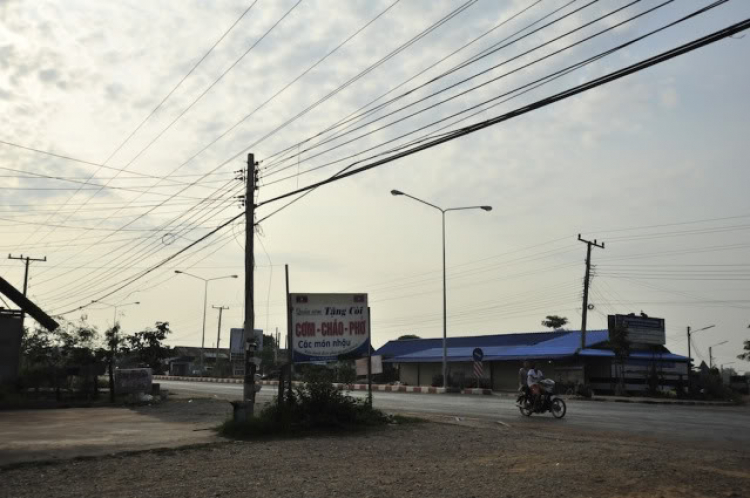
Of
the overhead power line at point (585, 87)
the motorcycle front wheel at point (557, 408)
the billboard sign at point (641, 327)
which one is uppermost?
the overhead power line at point (585, 87)

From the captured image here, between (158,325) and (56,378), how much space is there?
724 cm

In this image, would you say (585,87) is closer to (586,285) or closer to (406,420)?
(406,420)

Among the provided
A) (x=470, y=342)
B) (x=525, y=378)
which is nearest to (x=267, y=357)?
(x=470, y=342)

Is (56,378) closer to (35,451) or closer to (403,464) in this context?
(35,451)

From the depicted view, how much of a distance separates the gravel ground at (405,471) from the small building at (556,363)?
2838cm

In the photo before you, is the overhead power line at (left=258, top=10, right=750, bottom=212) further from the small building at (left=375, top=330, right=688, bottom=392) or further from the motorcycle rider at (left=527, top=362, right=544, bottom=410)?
the small building at (left=375, top=330, right=688, bottom=392)

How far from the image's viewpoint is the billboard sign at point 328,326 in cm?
1531

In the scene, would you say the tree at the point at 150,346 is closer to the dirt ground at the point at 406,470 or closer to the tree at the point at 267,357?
the dirt ground at the point at 406,470

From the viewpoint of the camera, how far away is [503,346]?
5169 centimetres

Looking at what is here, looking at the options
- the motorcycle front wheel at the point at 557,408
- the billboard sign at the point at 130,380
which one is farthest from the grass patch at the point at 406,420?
the billboard sign at the point at 130,380

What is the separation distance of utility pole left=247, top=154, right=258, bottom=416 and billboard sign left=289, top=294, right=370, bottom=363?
65.5 inches

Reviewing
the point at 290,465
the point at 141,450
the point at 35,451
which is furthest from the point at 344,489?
the point at 35,451

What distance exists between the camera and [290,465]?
9.29 metres

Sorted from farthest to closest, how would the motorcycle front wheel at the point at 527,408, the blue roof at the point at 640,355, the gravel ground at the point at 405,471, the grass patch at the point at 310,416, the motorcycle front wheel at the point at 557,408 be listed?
the blue roof at the point at 640,355 → the motorcycle front wheel at the point at 527,408 → the motorcycle front wheel at the point at 557,408 → the grass patch at the point at 310,416 → the gravel ground at the point at 405,471
